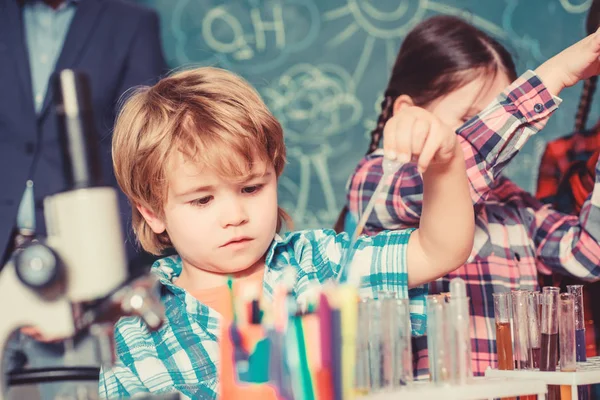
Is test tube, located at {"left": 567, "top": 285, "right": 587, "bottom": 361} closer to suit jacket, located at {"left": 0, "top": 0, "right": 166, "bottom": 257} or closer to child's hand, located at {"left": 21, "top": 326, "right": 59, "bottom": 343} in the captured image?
child's hand, located at {"left": 21, "top": 326, "right": 59, "bottom": 343}

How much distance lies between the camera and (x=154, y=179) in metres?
1.16

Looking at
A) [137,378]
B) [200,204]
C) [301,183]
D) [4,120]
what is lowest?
[137,378]

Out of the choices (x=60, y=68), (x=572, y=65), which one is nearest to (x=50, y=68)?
(x=60, y=68)

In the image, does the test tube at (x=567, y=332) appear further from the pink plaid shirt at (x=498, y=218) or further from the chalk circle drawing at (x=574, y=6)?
the chalk circle drawing at (x=574, y=6)

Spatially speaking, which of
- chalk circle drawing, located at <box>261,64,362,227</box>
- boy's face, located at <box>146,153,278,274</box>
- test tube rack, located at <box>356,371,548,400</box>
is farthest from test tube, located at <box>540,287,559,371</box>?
chalk circle drawing, located at <box>261,64,362,227</box>

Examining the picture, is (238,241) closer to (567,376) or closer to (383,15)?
(567,376)

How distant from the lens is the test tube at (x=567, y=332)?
0.97 metres

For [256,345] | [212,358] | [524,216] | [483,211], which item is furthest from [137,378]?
[524,216]

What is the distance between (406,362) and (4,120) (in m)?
1.39

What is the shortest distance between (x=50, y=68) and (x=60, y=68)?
28mm

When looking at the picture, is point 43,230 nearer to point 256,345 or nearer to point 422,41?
point 422,41

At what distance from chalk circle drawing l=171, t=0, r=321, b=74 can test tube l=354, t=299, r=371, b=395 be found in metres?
1.32

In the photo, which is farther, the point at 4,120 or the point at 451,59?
the point at 4,120

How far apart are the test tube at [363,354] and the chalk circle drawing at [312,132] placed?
1229 millimetres
